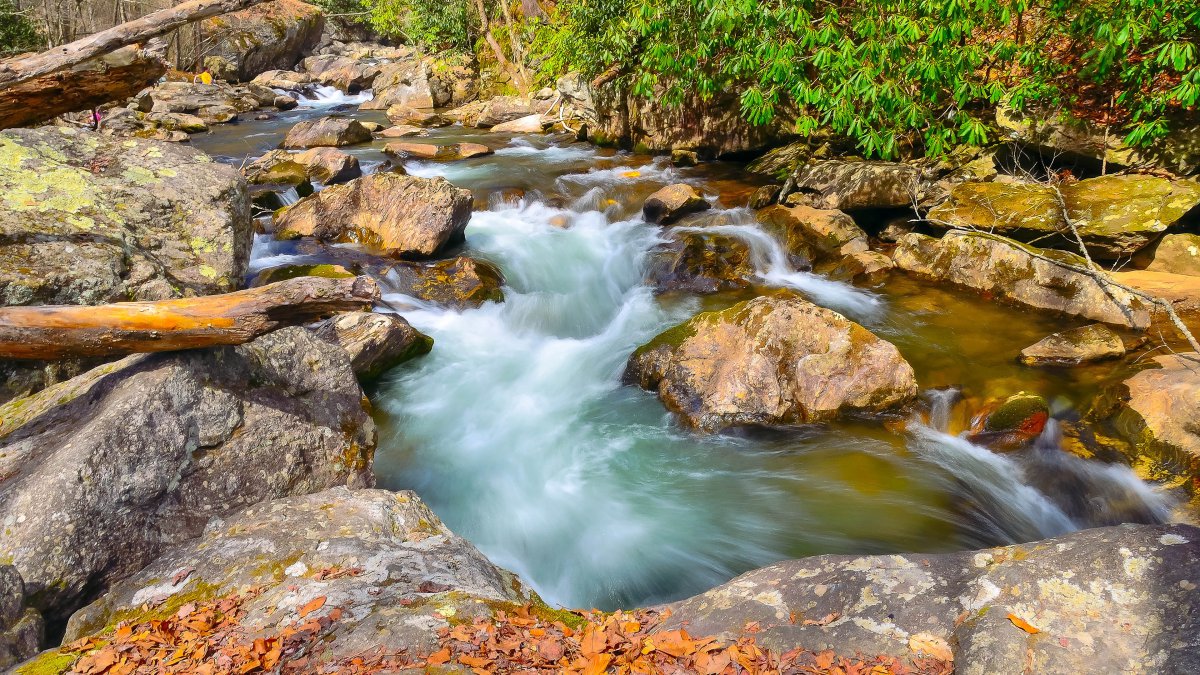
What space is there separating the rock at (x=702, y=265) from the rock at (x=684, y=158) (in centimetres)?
459

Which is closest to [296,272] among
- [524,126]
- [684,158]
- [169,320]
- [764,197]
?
[169,320]

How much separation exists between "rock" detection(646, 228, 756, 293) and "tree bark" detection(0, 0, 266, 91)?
623cm

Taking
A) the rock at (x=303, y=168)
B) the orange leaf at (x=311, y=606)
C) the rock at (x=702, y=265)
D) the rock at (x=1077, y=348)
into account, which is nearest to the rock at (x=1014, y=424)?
the rock at (x=1077, y=348)

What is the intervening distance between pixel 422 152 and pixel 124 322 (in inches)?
512

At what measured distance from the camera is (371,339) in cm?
691

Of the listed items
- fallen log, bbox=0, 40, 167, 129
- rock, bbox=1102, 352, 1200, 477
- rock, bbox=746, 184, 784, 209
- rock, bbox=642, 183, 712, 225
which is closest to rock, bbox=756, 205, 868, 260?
rock, bbox=746, 184, 784, 209

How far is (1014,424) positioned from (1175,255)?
4.12 metres

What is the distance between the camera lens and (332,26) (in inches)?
1626

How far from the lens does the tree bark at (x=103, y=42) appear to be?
14.7 ft

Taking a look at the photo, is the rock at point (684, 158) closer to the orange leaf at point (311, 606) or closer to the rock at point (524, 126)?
the rock at point (524, 126)

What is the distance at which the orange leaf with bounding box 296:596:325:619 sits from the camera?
8.63 feet

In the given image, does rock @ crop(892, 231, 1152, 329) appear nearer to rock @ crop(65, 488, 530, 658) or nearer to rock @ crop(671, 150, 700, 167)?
rock @ crop(671, 150, 700, 167)

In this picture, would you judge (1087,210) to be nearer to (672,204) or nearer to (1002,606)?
(672,204)

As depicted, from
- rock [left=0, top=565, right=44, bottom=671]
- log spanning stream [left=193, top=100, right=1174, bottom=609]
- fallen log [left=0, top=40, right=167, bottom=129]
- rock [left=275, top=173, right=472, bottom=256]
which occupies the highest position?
fallen log [left=0, top=40, right=167, bottom=129]
